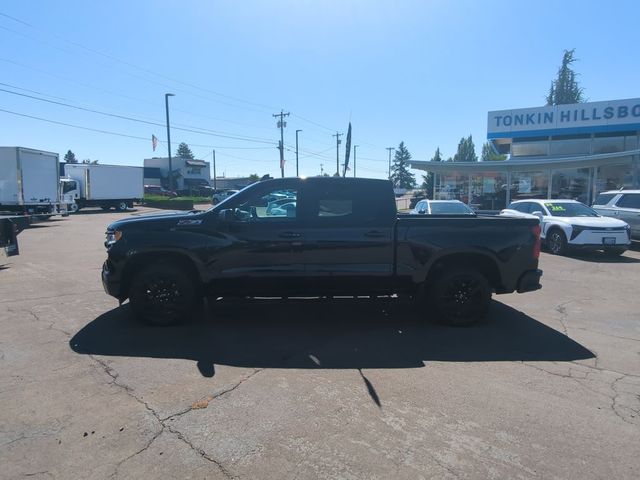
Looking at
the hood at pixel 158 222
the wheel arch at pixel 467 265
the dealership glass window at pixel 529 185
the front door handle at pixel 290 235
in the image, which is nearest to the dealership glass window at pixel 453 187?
the dealership glass window at pixel 529 185

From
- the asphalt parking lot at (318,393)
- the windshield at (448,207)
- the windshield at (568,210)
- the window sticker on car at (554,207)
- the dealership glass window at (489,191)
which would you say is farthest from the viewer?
the dealership glass window at (489,191)

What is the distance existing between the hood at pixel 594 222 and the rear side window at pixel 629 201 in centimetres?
251

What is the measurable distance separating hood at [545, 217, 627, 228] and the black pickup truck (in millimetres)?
7324

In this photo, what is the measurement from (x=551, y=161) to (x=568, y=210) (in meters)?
11.7

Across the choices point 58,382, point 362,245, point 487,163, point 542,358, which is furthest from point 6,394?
point 487,163

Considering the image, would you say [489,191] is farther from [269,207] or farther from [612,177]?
[269,207]

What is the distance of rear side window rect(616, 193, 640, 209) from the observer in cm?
1410

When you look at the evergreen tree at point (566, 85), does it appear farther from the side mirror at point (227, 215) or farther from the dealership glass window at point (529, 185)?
the side mirror at point (227, 215)

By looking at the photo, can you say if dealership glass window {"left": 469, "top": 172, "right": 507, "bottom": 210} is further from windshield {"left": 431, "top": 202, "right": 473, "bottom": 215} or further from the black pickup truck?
the black pickup truck

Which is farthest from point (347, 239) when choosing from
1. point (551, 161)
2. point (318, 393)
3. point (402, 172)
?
point (402, 172)

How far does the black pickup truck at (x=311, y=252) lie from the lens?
580cm

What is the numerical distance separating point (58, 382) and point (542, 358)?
490cm

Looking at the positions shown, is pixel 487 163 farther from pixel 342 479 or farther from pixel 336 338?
pixel 342 479

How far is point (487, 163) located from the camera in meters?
25.8
